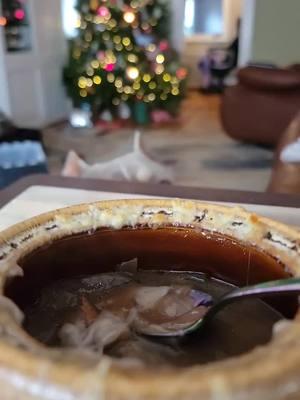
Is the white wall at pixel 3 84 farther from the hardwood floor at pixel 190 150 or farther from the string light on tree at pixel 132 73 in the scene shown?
the string light on tree at pixel 132 73

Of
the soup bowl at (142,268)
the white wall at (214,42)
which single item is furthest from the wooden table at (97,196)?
the white wall at (214,42)

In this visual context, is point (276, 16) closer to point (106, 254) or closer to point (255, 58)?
point (255, 58)

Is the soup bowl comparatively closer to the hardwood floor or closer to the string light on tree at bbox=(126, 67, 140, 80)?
the hardwood floor

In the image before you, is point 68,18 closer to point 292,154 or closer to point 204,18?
point 204,18

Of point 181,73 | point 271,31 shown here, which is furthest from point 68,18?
point 271,31

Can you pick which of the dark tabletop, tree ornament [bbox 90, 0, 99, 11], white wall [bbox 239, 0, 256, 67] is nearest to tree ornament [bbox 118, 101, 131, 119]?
tree ornament [bbox 90, 0, 99, 11]
